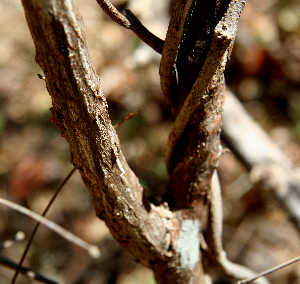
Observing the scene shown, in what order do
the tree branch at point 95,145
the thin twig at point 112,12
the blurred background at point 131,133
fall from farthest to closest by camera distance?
the blurred background at point 131,133, the thin twig at point 112,12, the tree branch at point 95,145

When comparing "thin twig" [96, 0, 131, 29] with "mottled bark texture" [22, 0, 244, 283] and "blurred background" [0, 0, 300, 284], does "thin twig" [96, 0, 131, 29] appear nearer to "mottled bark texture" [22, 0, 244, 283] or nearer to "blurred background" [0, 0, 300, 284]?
"mottled bark texture" [22, 0, 244, 283]

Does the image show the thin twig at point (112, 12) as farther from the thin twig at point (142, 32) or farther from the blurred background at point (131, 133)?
the blurred background at point (131, 133)

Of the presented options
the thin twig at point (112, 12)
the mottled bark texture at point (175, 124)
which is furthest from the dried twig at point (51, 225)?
the thin twig at point (112, 12)

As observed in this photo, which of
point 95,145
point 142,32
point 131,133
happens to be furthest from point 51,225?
point 131,133

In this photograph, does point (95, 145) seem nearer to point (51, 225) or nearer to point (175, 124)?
point (175, 124)

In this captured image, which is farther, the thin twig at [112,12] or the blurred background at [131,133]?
the blurred background at [131,133]

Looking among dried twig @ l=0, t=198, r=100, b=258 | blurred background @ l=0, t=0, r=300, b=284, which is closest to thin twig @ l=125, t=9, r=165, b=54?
dried twig @ l=0, t=198, r=100, b=258
